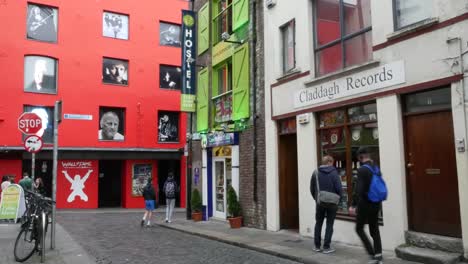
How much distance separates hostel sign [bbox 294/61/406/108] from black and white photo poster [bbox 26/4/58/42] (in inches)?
727

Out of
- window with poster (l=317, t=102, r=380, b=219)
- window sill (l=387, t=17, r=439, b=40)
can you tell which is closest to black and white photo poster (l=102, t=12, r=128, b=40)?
window with poster (l=317, t=102, r=380, b=219)

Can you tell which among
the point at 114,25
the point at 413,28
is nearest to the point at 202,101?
the point at 413,28

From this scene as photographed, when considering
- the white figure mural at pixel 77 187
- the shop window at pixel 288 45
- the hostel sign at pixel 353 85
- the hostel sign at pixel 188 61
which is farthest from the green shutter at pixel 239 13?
the white figure mural at pixel 77 187

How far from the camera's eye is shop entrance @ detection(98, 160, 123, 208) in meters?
28.1

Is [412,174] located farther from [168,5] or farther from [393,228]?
[168,5]

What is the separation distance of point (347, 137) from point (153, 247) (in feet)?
16.4

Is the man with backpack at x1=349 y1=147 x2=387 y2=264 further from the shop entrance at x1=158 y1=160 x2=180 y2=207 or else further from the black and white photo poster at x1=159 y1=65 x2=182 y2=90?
the black and white photo poster at x1=159 y1=65 x2=182 y2=90

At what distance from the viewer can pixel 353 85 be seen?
33.2 feet

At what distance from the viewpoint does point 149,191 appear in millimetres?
16625

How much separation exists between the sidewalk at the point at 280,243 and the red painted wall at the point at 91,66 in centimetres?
1281

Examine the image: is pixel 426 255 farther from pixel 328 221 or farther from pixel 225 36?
pixel 225 36

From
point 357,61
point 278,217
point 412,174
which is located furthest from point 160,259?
point 357,61

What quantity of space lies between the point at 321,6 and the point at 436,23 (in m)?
3.83

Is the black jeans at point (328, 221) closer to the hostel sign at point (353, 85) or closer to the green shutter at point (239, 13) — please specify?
the hostel sign at point (353, 85)
